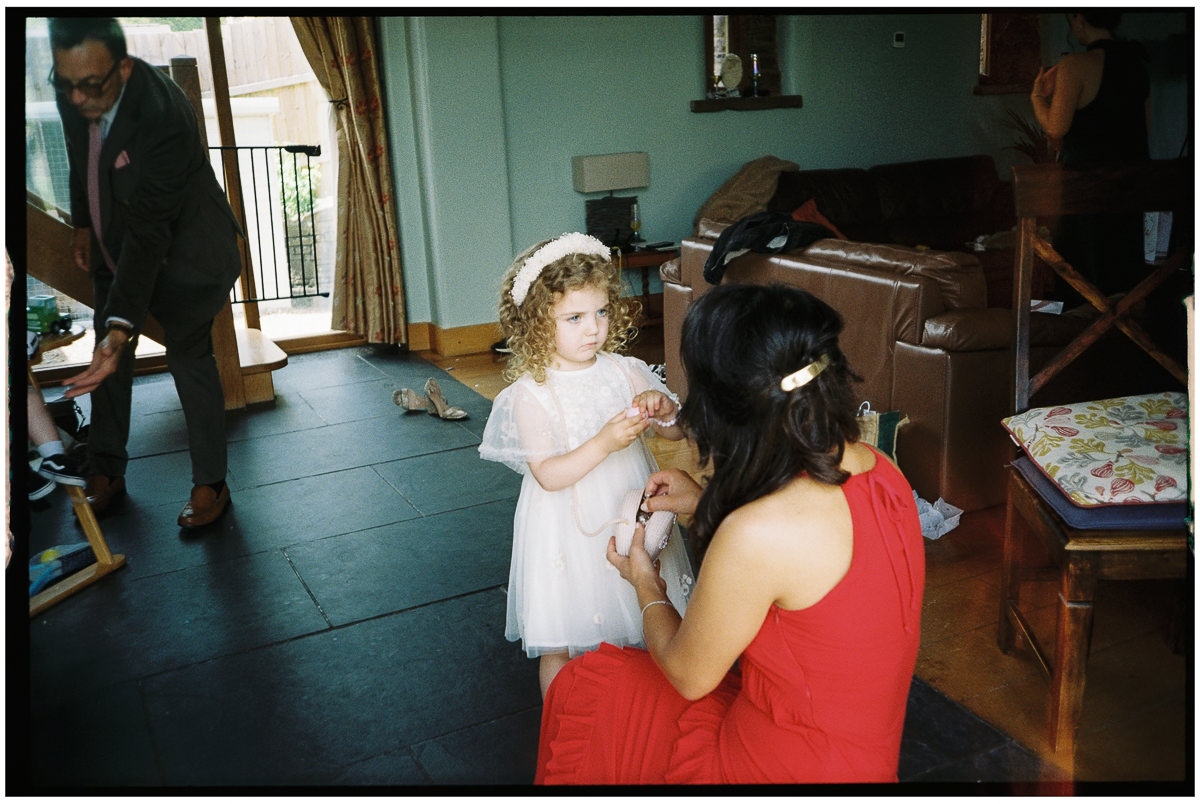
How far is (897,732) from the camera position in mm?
1192

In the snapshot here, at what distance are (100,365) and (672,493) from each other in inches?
39.3

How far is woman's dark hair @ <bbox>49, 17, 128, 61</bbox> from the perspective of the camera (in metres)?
1.19

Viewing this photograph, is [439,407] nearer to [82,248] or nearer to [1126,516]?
[82,248]

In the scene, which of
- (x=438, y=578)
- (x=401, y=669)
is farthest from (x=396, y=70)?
(x=401, y=669)

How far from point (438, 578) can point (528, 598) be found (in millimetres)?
648

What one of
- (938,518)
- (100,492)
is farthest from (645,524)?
(100,492)

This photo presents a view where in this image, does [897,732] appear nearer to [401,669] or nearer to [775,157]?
[401,669]

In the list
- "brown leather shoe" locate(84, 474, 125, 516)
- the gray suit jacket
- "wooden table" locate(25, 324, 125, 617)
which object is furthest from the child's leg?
→ "brown leather shoe" locate(84, 474, 125, 516)

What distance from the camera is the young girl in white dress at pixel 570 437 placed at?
5.07 ft

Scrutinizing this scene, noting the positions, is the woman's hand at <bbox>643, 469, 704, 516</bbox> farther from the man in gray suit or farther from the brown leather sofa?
the brown leather sofa

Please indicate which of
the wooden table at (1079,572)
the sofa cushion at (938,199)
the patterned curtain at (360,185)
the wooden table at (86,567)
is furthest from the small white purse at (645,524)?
the sofa cushion at (938,199)

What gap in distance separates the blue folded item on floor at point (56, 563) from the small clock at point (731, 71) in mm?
3992

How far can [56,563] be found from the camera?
7.40ft

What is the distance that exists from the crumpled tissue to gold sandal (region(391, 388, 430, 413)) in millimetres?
2035
